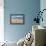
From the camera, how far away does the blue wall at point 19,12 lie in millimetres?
5973

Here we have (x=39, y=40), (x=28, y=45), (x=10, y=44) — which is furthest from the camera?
(x=10, y=44)

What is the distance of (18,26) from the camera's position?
603 cm

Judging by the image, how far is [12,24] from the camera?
6.03m

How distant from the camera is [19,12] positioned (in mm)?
5996

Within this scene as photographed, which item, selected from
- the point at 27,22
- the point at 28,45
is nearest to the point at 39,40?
the point at 28,45

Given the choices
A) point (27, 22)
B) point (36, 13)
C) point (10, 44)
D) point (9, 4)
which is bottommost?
point (10, 44)

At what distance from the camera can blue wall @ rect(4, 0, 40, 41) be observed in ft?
19.6

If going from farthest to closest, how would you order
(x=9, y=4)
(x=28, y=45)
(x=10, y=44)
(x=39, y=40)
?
(x=9, y=4)
(x=10, y=44)
(x=28, y=45)
(x=39, y=40)

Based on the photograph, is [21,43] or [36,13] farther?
[36,13]

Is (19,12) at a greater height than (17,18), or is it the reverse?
(19,12)

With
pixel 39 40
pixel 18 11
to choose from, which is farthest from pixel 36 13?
pixel 39 40

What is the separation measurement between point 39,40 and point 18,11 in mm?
3464

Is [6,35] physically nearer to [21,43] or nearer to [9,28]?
[9,28]

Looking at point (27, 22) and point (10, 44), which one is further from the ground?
point (27, 22)
